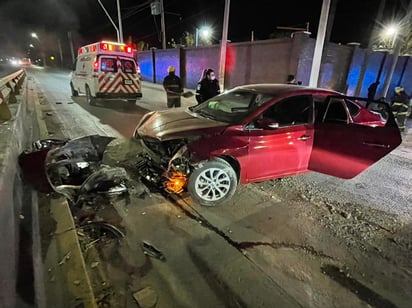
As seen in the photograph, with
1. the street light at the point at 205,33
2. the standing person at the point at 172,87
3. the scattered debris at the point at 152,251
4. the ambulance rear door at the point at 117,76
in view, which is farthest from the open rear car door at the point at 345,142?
the street light at the point at 205,33

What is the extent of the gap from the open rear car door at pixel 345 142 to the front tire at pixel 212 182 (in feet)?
4.69

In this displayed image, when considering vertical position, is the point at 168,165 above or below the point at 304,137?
below

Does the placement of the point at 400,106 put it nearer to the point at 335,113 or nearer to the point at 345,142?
the point at 335,113

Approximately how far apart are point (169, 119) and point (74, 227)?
6.62 ft

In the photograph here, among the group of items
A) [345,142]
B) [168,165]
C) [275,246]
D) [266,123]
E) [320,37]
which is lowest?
[275,246]

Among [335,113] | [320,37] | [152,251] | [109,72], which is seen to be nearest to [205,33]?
[109,72]

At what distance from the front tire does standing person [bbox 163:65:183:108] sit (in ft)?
17.8

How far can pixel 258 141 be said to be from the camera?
3.66 metres

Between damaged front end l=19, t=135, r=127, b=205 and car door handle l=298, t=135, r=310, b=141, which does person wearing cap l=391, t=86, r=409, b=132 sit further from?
damaged front end l=19, t=135, r=127, b=205

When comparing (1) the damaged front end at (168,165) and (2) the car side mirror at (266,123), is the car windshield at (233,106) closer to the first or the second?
(2) the car side mirror at (266,123)

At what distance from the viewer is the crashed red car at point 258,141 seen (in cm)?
351

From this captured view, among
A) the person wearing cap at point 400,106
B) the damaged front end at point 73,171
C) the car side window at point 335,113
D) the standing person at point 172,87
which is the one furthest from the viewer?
the person wearing cap at point 400,106

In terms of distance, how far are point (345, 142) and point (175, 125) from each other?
250 centimetres

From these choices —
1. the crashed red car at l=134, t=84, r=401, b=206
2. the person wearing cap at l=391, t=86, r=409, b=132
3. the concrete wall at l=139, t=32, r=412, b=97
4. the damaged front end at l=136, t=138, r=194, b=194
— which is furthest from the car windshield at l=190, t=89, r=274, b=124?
the concrete wall at l=139, t=32, r=412, b=97
